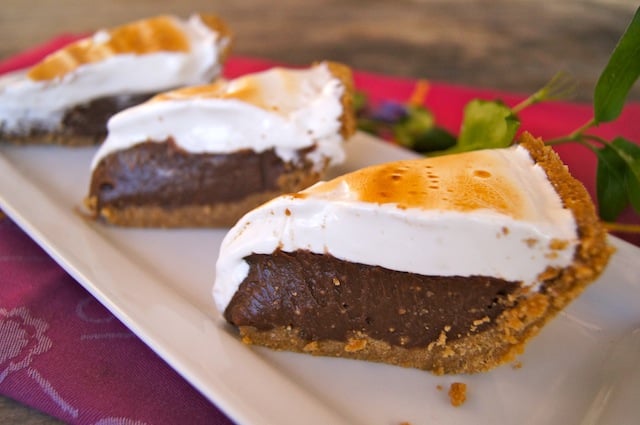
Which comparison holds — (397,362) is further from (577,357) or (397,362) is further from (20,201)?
(20,201)

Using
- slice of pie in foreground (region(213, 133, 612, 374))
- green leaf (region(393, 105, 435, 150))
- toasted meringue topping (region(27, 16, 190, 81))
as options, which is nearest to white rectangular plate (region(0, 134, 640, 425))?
slice of pie in foreground (region(213, 133, 612, 374))

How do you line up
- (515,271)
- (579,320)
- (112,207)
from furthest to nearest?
(112,207)
(579,320)
(515,271)

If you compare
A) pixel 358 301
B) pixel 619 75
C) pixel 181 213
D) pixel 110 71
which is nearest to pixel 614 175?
pixel 619 75

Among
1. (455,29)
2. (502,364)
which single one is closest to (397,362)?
(502,364)

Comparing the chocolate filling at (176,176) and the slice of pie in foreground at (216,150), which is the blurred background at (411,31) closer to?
the slice of pie in foreground at (216,150)

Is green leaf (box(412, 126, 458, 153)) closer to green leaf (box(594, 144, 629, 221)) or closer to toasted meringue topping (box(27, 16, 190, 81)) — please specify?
green leaf (box(594, 144, 629, 221))

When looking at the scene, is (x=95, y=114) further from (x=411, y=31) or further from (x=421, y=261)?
(x=411, y=31)
